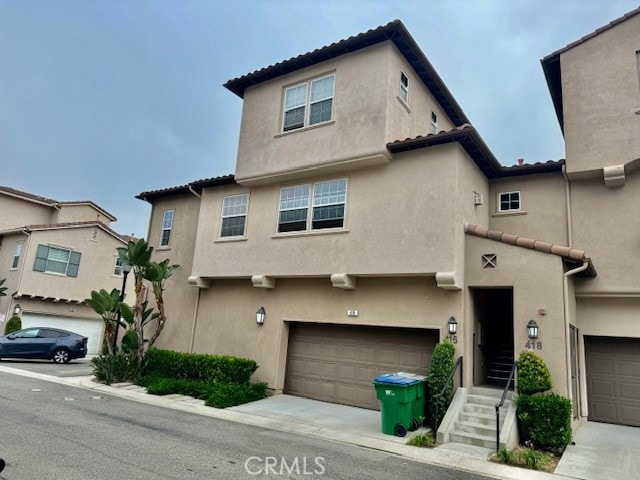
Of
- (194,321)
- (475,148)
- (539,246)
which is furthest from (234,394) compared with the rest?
(475,148)

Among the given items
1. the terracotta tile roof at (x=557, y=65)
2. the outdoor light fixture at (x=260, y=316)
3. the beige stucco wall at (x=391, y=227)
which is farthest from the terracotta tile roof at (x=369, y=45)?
the outdoor light fixture at (x=260, y=316)

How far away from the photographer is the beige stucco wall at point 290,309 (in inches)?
420

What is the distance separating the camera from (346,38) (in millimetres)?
12141

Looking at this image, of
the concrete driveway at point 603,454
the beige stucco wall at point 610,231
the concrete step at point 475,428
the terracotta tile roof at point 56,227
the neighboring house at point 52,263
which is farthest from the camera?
the terracotta tile roof at point 56,227

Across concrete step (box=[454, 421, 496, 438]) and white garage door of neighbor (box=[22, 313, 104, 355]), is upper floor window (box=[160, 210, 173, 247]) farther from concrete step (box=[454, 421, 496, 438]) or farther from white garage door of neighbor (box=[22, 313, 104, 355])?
white garage door of neighbor (box=[22, 313, 104, 355])

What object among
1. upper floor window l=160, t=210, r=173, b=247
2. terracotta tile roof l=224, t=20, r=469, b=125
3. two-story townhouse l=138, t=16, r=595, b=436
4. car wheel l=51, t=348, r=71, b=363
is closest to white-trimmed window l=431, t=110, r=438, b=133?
two-story townhouse l=138, t=16, r=595, b=436

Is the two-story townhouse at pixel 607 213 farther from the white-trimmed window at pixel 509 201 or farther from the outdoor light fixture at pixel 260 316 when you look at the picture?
the outdoor light fixture at pixel 260 316

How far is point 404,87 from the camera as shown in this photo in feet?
40.7

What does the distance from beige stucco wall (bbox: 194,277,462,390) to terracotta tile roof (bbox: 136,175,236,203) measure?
3463 mm

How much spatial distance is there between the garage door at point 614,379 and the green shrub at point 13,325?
25072 mm

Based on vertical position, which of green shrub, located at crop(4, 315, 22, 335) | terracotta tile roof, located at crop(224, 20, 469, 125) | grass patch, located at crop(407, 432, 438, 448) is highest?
terracotta tile roof, located at crop(224, 20, 469, 125)

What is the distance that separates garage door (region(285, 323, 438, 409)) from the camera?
11187mm

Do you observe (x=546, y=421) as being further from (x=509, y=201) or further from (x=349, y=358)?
(x=509, y=201)

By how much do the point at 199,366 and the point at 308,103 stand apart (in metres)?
8.77
